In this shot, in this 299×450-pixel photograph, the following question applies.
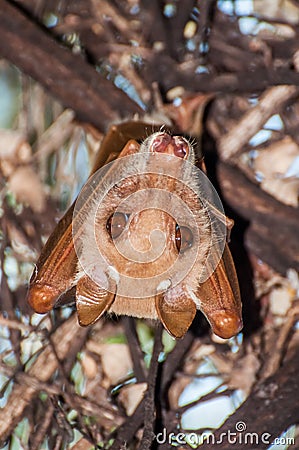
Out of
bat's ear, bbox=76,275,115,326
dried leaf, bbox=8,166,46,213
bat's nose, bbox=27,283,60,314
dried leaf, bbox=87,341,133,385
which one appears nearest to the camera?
bat's ear, bbox=76,275,115,326

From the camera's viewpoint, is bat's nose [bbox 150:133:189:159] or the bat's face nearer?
the bat's face

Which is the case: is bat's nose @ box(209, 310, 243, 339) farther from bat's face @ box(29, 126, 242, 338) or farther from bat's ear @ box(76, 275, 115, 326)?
bat's ear @ box(76, 275, 115, 326)

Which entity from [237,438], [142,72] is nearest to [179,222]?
[237,438]

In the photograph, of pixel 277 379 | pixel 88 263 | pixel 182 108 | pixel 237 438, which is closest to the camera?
pixel 88 263

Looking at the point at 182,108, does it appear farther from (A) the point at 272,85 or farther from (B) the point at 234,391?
(B) the point at 234,391

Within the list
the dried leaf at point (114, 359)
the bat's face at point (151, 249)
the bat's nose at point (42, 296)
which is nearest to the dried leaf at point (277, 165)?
the dried leaf at point (114, 359)

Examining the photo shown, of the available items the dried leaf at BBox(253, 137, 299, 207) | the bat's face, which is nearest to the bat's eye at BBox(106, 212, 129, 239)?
the bat's face

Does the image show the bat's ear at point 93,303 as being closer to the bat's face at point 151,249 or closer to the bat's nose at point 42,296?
the bat's face at point 151,249
